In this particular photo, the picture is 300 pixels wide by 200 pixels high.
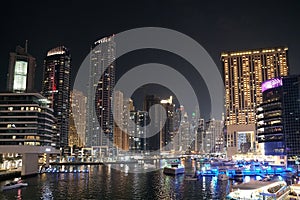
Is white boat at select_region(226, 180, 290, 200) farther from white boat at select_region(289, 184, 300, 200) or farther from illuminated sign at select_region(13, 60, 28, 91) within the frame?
illuminated sign at select_region(13, 60, 28, 91)

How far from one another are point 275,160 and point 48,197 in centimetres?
11934

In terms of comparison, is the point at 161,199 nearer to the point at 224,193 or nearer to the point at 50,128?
the point at 224,193

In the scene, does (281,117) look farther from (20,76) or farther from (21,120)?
(20,76)

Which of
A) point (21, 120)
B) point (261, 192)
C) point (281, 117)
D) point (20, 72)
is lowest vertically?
point (261, 192)

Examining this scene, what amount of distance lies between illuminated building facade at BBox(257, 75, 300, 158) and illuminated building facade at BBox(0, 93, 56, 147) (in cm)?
10745

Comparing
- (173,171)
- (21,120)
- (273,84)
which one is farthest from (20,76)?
(273,84)

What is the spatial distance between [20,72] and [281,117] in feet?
408

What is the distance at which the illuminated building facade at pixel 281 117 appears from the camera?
138 metres

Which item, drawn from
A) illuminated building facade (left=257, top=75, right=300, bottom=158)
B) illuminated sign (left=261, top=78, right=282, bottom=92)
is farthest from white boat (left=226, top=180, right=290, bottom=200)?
illuminated sign (left=261, top=78, right=282, bottom=92)

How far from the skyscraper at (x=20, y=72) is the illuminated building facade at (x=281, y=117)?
117984mm

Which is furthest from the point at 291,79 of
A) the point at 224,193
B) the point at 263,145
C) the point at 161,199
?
the point at 161,199

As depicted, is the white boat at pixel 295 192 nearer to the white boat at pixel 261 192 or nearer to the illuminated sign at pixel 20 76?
the white boat at pixel 261 192

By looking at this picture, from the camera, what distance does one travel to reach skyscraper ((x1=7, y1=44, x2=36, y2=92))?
133500 millimetres

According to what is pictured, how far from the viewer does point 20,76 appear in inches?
5266
